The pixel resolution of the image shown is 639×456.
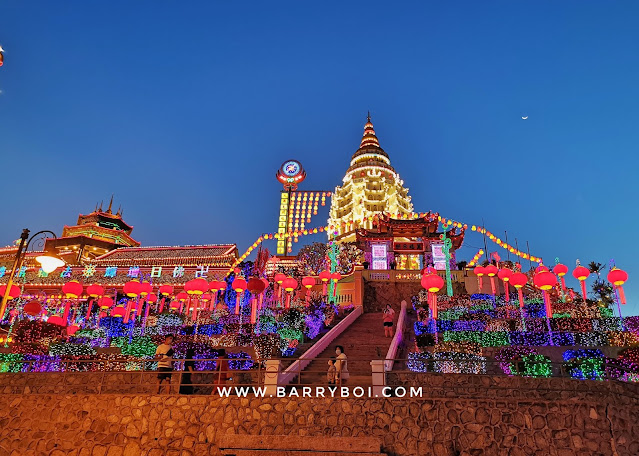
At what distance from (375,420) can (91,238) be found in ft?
158

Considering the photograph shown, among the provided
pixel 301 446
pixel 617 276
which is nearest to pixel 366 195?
pixel 617 276

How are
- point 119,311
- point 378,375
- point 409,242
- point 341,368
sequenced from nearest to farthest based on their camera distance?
point 378,375
point 341,368
point 119,311
point 409,242

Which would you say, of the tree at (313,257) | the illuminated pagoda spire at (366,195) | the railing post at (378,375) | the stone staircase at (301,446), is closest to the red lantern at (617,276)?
the railing post at (378,375)

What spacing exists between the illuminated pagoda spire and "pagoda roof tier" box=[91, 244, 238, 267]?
1615 cm

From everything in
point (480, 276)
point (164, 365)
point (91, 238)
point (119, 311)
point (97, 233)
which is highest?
point (97, 233)

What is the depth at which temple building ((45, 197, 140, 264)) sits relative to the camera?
151 ft

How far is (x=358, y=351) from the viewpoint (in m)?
13.1

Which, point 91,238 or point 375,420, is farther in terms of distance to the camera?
point 91,238

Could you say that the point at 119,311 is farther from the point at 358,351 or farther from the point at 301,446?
the point at 301,446

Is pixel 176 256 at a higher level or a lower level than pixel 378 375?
higher

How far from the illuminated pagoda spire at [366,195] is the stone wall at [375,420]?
121ft

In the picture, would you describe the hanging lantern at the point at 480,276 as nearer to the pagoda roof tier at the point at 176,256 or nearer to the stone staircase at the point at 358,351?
the stone staircase at the point at 358,351

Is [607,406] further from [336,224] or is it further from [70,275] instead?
[336,224]

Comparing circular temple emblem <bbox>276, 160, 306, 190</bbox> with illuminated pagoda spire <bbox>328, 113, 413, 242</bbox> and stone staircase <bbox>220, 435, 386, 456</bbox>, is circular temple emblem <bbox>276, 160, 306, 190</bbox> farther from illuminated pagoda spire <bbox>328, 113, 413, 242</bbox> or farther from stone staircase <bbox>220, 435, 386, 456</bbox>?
stone staircase <bbox>220, 435, 386, 456</bbox>
